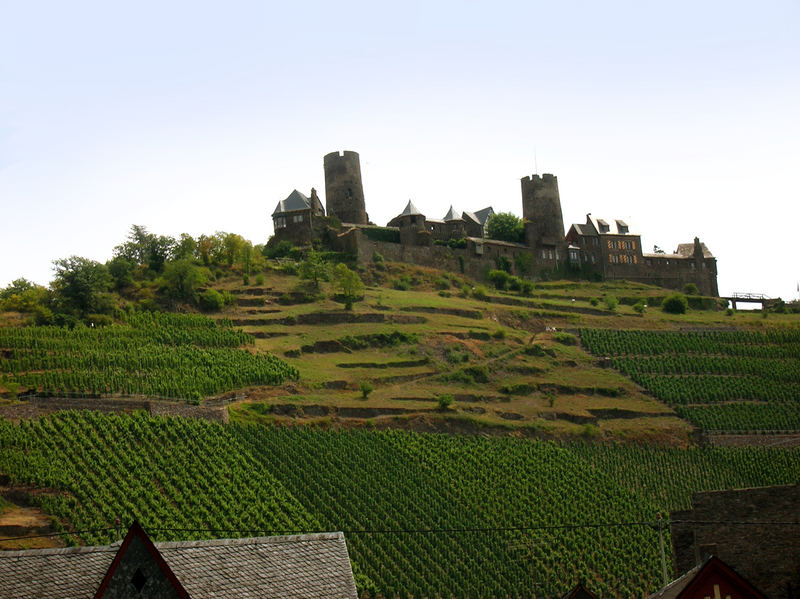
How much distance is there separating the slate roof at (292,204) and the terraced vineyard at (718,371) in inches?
1106

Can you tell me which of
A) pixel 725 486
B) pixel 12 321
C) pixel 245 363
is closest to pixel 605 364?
pixel 725 486

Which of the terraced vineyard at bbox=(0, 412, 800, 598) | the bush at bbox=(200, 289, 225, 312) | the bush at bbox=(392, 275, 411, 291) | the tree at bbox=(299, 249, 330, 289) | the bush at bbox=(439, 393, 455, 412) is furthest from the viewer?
the bush at bbox=(392, 275, 411, 291)

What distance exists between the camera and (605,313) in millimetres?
100375

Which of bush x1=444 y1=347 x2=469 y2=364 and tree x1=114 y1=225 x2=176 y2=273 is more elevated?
tree x1=114 y1=225 x2=176 y2=273

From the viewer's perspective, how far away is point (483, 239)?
4311 inches

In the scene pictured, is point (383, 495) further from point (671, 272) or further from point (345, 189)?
point (671, 272)

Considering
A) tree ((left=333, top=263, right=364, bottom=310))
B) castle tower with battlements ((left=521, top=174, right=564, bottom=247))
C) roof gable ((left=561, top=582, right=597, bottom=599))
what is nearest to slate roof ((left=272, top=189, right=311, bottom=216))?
tree ((left=333, top=263, right=364, bottom=310))

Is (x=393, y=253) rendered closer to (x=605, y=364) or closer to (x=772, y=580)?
(x=605, y=364)

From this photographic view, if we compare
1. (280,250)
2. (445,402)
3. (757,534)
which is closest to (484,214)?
(280,250)

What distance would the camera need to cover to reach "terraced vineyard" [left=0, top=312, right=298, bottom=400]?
63.0 metres

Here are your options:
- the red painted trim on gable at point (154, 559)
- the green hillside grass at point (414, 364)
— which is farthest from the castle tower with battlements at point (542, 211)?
the red painted trim on gable at point (154, 559)

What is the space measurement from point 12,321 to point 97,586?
60.3 m

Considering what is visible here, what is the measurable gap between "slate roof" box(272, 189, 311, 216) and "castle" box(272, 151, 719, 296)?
3.6 inches

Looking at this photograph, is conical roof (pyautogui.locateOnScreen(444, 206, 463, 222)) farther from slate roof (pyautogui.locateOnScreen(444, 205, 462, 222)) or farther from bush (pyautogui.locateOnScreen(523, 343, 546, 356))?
bush (pyautogui.locateOnScreen(523, 343, 546, 356))
